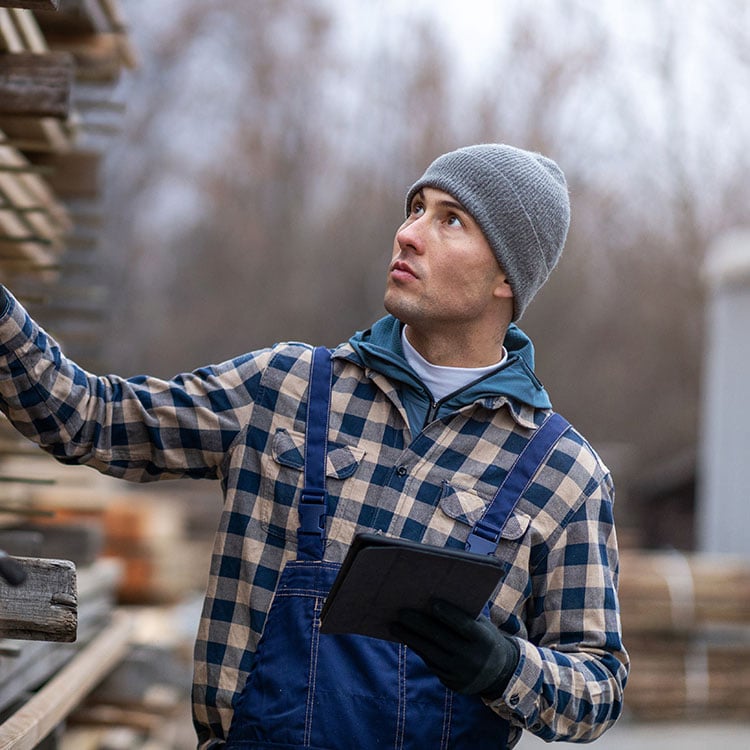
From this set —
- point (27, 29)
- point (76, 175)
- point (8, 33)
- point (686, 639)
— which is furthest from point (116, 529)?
point (8, 33)

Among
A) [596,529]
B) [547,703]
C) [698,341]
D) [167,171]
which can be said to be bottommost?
[698,341]

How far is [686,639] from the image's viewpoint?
10.3 meters

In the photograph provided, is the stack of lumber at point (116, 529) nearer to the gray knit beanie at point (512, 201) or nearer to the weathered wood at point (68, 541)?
the weathered wood at point (68, 541)

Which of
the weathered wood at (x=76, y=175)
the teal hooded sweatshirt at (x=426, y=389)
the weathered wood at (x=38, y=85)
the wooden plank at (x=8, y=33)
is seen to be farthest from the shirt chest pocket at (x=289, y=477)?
the weathered wood at (x=76, y=175)

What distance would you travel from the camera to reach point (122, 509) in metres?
8.70

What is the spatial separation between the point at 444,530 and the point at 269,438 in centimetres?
44

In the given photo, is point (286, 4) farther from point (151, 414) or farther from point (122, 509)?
point (151, 414)

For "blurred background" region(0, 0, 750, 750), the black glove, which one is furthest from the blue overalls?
"blurred background" region(0, 0, 750, 750)

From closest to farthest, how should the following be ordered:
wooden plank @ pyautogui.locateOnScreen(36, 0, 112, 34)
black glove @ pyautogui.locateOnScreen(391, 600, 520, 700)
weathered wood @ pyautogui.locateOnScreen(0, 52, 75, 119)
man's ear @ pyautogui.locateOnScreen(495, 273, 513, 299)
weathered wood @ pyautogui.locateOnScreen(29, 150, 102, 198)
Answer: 1. black glove @ pyautogui.locateOnScreen(391, 600, 520, 700)
2. man's ear @ pyautogui.locateOnScreen(495, 273, 513, 299)
3. weathered wood @ pyautogui.locateOnScreen(0, 52, 75, 119)
4. wooden plank @ pyautogui.locateOnScreen(36, 0, 112, 34)
5. weathered wood @ pyautogui.locateOnScreen(29, 150, 102, 198)

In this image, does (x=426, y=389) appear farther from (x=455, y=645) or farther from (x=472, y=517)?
(x=455, y=645)

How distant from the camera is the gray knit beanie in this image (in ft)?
9.47

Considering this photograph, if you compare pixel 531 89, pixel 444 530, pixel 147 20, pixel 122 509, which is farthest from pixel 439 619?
pixel 147 20

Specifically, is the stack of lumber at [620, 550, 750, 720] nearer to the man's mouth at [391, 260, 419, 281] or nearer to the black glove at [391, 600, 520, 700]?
the man's mouth at [391, 260, 419, 281]

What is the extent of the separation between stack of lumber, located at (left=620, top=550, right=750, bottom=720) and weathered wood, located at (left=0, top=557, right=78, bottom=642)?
8007mm
